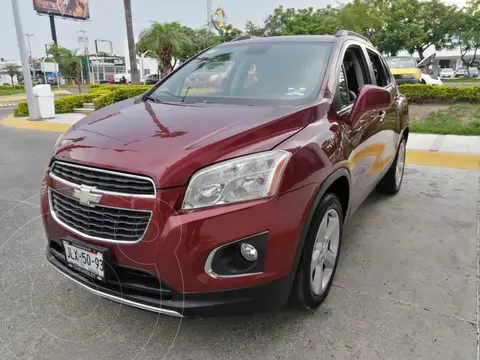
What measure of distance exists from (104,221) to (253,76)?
1.65m

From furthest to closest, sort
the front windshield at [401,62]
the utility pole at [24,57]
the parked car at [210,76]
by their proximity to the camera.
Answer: the front windshield at [401,62]
the utility pole at [24,57]
the parked car at [210,76]

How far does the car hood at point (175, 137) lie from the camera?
77.1 inches

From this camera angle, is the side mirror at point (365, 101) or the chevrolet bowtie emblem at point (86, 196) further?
the side mirror at point (365, 101)

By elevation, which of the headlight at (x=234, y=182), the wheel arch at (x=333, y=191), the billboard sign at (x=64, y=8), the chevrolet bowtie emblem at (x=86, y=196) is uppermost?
the billboard sign at (x=64, y=8)

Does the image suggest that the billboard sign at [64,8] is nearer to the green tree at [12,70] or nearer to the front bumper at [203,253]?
the green tree at [12,70]

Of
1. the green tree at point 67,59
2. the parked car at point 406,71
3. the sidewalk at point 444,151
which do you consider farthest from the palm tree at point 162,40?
the sidewalk at point 444,151

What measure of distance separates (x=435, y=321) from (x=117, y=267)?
1.85 m

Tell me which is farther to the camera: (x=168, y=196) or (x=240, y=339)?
(x=240, y=339)

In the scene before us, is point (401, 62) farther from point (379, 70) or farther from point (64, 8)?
point (64, 8)

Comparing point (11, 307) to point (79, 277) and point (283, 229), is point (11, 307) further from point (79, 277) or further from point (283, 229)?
point (283, 229)

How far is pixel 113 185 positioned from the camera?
→ 200 cm

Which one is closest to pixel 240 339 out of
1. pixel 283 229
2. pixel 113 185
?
pixel 283 229

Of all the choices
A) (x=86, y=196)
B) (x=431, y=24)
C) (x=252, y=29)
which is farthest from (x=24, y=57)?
(x=431, y=24)

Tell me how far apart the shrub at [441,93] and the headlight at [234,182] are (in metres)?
10.5
